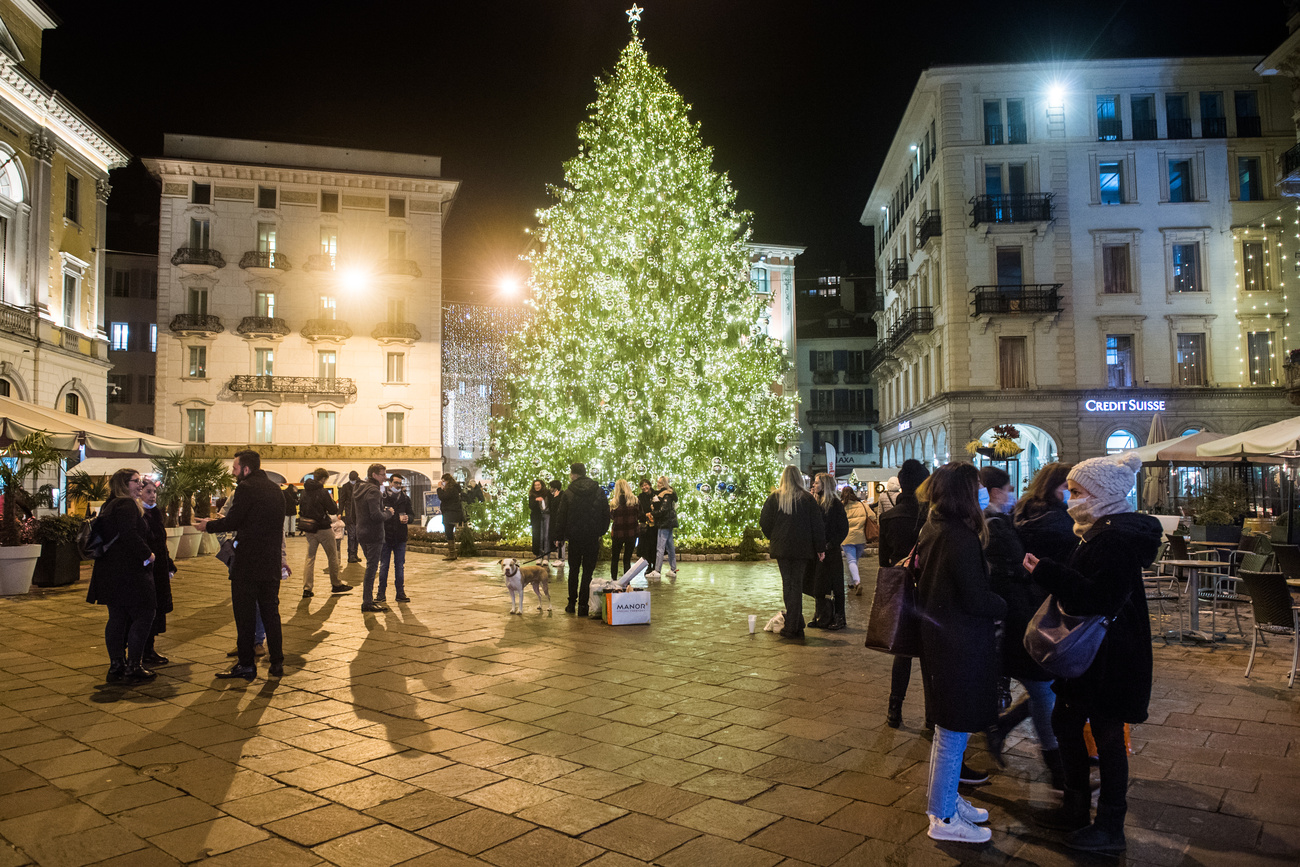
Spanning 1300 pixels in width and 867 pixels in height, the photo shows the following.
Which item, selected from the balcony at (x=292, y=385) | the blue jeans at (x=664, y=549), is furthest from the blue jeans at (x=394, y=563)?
the balcony at (x=292, y=385)

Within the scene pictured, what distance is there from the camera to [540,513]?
608 inches

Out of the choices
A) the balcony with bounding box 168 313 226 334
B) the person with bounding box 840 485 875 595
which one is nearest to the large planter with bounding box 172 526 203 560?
the person with bounding box 840 485 875 595

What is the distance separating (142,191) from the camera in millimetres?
47656

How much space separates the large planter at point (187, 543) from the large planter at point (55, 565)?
16.4ft

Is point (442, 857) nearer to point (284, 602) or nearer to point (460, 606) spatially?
point (460, 606)

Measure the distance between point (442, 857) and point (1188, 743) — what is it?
444 cm

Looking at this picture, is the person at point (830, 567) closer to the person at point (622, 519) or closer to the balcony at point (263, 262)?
the person at point (622, 519)

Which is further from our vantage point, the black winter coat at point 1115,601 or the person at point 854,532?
the person at point 854,532

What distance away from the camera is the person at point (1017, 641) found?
453 centimetres

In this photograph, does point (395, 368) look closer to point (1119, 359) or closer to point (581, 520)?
point (1119, 359)

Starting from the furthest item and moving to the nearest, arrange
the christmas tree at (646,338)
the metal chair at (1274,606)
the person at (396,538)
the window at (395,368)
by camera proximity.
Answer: the window at (395,368)
the christmas tree at (646,338)
the person at (396,538)
the metal chair at (1274,606)

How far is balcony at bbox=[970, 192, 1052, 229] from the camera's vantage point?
33562 mm

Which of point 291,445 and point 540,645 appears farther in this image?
point 291,445

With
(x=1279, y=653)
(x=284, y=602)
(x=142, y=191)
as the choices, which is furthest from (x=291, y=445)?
(x=1279, y=653)
